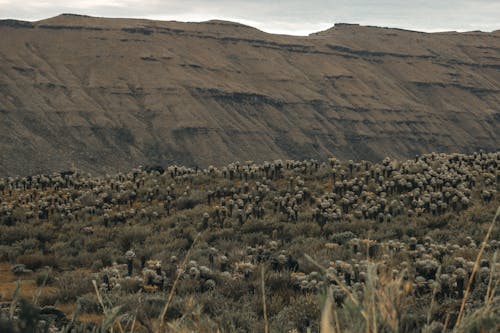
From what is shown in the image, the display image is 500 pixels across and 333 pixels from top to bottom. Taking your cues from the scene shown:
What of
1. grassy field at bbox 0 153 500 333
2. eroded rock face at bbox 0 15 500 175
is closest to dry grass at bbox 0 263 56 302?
grassy field at bbox 0 153 500 333

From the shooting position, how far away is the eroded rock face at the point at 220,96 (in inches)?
3930

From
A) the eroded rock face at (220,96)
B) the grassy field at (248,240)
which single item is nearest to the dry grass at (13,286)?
the grassy field at (248,240)

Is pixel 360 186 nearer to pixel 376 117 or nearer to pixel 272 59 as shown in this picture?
pixel 376 117

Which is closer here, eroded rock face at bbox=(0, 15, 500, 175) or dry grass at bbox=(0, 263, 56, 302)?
dry grass at bbox=(0, 263, 56, 302)

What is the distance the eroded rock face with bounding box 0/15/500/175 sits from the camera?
327ft

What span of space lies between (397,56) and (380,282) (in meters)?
158

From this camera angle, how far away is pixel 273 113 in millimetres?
121375

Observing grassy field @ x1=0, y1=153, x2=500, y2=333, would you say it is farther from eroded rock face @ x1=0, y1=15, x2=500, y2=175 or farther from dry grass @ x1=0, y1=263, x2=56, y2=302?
eroded rock face @ x1=0, y1=15, x2=500, y2=175

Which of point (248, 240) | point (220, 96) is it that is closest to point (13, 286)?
point (248, 240)

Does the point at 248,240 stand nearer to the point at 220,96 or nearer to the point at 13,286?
the point at 13,286

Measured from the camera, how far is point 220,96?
120062mm

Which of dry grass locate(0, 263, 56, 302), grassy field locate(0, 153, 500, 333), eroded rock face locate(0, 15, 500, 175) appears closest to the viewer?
grassy field locate(0, 153, 500, 333)

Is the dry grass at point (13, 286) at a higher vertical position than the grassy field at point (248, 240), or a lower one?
lower

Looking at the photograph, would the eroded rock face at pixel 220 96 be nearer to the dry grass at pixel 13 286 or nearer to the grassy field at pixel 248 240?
the grassy field at pixel 248 240
